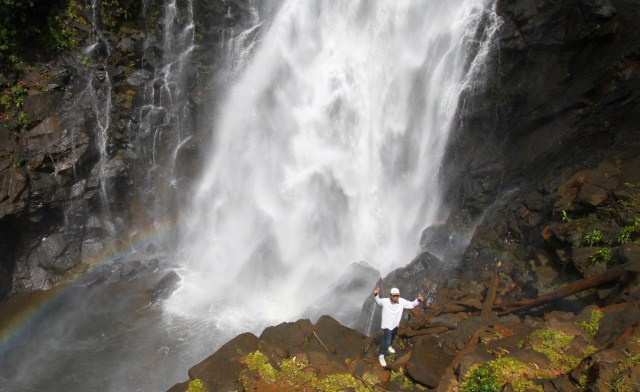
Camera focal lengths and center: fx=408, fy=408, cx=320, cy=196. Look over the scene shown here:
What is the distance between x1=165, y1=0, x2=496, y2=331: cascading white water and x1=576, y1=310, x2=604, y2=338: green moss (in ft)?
28.3

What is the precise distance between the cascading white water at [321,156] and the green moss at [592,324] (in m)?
8.62

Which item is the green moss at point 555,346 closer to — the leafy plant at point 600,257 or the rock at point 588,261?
the rock at point 588,261

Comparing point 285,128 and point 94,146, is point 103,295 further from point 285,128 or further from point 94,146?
point 285,128

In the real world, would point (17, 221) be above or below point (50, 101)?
below

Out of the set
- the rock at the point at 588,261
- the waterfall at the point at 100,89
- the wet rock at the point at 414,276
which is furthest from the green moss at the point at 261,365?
the waterfall at the point at 100,89

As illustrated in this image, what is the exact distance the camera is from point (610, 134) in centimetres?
1224

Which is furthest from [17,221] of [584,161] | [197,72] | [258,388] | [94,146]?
[584,161]

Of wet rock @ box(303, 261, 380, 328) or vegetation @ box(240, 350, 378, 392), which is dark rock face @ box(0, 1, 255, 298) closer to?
wet rock @ box(303, 261, 380, 328)

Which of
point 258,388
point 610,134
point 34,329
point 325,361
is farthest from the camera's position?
point 34,329

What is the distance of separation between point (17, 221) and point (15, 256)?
1.68m

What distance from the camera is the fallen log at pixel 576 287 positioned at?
8450 millimetres

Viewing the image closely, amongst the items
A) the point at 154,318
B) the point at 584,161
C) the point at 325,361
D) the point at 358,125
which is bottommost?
the point at 325,361

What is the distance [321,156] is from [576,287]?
11.7m

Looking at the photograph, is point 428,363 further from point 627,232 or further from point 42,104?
point 42,104
